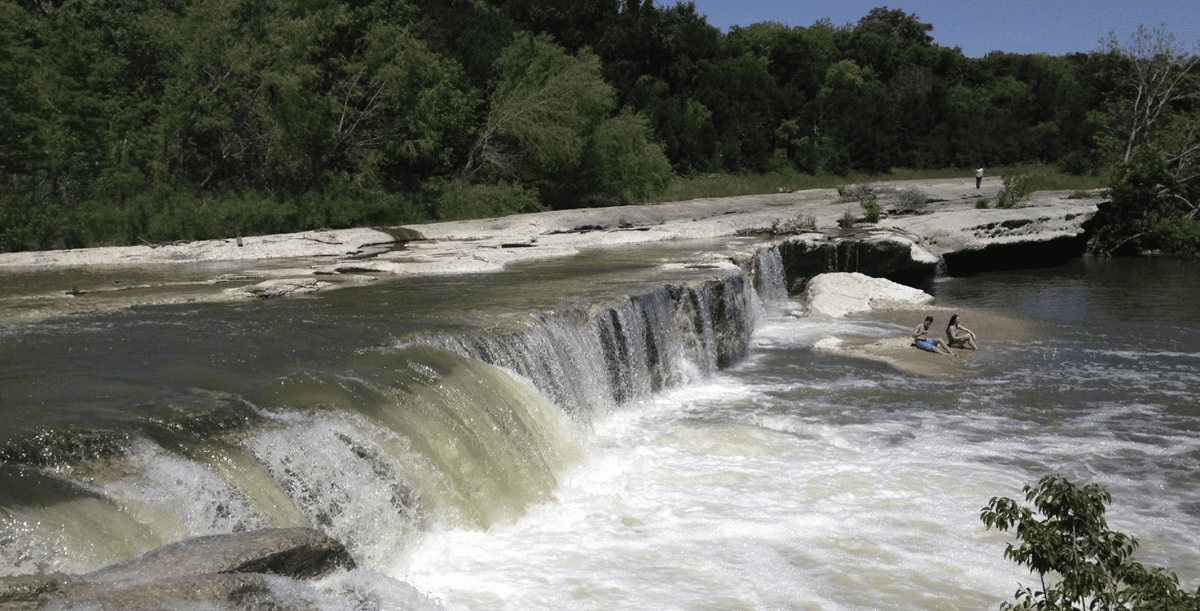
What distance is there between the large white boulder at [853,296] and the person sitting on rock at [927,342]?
3.65 m

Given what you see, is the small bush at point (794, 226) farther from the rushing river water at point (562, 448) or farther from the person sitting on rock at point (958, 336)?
the rushing river water at point (562, 448)

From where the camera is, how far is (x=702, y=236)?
78.4ft

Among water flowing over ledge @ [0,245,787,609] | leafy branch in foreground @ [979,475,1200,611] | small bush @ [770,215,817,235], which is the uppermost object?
leafy branch in foreground @ [979,475,1200,611]

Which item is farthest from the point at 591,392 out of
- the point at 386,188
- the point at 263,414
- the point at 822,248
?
the point at 386,188

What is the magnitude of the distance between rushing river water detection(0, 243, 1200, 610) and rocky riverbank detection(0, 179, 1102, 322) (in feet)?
6.38

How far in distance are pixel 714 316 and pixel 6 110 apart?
1404 centimetres

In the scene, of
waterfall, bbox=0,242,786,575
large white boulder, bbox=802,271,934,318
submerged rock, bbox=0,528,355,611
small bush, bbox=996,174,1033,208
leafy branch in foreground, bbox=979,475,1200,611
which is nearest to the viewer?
leafy branch in foreground, bbox=979,475,1200,611

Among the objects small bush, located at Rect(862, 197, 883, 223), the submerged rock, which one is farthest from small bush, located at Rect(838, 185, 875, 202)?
the submerged rock

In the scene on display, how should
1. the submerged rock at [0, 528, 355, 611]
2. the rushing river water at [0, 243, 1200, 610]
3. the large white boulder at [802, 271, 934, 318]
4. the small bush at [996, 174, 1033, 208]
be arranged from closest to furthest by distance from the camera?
the submerged rock at [0, 528, 355, 611], the rushing river water at [0, 243, 1200, 610], the large white boulder at [802, 271, 934, 318], the small bush at [996, 174, 1033, 208]

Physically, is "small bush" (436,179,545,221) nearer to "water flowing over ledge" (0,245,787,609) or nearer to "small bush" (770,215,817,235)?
"small bush" (770,215,817,235)

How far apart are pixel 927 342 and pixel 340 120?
1656cm

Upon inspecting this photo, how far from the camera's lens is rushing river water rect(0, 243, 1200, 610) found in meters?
6.45

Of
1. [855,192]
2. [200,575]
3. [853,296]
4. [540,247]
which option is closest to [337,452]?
[200,575]

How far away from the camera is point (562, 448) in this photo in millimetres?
9578
